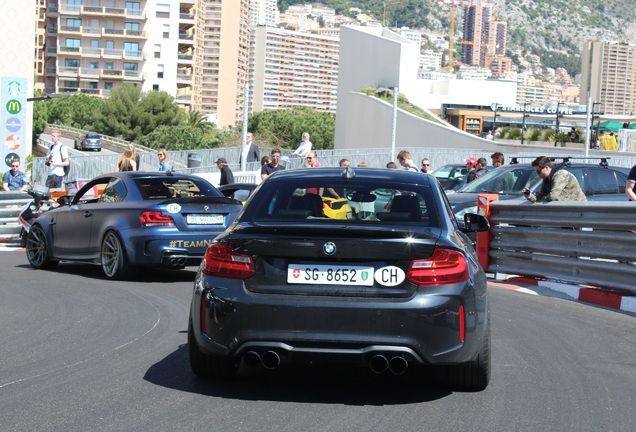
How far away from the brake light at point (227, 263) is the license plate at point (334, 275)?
0.29 metres

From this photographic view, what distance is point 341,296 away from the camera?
6.05 m

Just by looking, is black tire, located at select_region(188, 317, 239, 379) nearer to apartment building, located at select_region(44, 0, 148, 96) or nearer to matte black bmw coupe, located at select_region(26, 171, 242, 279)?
matte black bmw coupe, located at select_region(26, 171, 242, 279)

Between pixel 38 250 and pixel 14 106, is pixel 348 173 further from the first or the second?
pixel 14 106

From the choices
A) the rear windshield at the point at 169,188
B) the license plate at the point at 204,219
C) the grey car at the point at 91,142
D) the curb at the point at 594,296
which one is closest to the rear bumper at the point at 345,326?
the curb at the point at 594,296

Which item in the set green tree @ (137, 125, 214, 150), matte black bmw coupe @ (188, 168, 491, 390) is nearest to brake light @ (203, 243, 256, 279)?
matte black bmw coupe @ (188, 168, 491, 390)

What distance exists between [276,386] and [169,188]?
23.0ft

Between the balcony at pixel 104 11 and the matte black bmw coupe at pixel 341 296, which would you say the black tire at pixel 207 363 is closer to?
the matte black bmw coupe at pixel 341 296

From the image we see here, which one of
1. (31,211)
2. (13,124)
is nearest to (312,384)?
(31,211)

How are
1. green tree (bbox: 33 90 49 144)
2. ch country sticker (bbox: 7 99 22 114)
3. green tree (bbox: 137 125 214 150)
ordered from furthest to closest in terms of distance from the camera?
green tree (bbox: 137 125 214 150), green tree (bbox: 33 90 49 144), ch country sticker (bbox: 7 99 22 114)

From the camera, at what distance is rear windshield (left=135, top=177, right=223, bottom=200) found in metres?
13.2

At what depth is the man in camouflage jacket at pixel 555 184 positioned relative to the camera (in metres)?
13.6

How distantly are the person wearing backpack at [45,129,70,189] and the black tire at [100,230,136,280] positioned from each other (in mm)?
10086

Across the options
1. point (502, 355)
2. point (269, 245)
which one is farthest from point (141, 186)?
point (269, 245)

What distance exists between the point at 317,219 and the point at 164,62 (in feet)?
457
